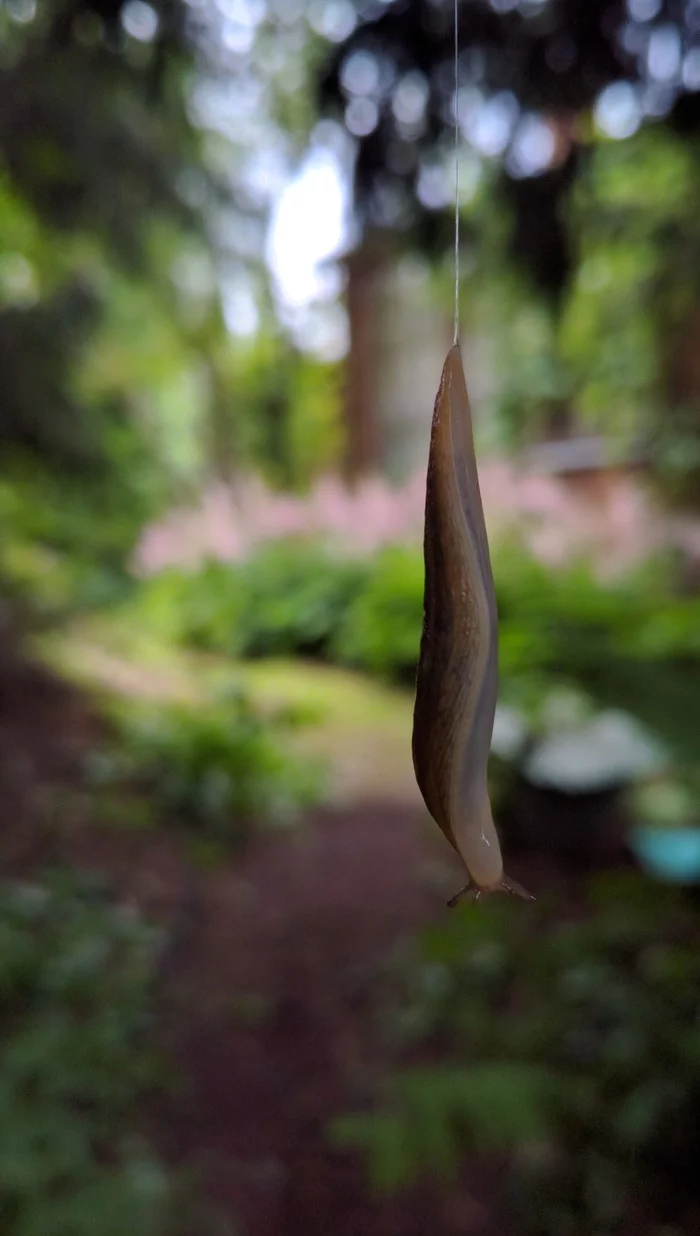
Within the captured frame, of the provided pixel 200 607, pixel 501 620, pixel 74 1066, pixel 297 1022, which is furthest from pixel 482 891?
pixel 200 607

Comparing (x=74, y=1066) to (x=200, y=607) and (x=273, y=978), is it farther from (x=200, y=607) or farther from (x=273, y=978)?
(x=200, y=607)

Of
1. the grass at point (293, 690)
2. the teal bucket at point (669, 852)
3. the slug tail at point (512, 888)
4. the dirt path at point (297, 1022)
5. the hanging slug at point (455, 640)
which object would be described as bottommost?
the dirt path at point (297, 1022)

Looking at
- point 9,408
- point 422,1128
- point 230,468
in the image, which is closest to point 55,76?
point 9,408

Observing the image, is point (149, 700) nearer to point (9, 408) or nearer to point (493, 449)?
point (9, 408)

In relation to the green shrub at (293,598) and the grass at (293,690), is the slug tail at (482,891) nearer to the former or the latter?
the grass at (293,690)

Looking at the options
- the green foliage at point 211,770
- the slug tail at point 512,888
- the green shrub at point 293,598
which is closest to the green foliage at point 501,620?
the green shrub at point 293,598

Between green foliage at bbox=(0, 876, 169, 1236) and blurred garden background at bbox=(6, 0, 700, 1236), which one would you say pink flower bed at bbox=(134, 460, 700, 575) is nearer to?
blurred garden background at bbox=(6, 0, 700, 1236)
